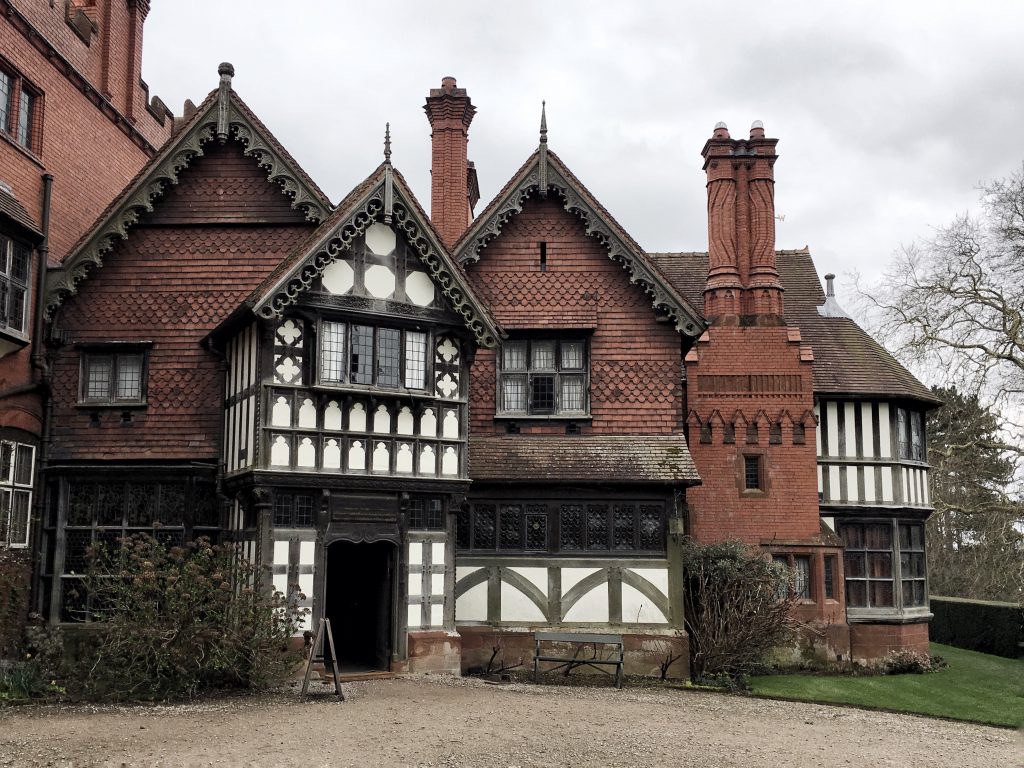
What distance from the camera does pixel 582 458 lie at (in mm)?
20188

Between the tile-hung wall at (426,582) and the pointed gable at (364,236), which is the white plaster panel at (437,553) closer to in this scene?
the tile-hung wall at (426,582)

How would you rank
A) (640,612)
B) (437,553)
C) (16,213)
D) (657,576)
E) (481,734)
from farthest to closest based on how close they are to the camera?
(657,576), (640,612), (437,553), (16,213), (481,734)

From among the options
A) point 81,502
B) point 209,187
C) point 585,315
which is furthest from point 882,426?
point 81,502

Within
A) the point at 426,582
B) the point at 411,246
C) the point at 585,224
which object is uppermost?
the point at 585,224

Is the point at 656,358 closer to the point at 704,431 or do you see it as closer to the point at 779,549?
the point at 704,431

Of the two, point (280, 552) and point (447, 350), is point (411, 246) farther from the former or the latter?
point (280, 552)

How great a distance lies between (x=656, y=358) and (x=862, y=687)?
7.72 metres

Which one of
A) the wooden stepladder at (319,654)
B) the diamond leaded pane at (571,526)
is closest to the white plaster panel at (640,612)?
the diamond leaded pane at (571,526)

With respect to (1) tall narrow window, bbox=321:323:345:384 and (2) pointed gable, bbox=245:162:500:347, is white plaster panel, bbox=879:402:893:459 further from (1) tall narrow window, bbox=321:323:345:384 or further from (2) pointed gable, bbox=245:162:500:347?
(1) tall narrow window, bbox=321:323:345:384

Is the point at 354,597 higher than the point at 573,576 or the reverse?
the reverse

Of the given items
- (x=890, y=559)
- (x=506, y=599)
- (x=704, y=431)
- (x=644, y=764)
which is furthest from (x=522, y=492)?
(x=890, y=559)

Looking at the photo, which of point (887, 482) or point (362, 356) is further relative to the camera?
point (887, 482)

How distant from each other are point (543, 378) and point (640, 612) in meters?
5.07

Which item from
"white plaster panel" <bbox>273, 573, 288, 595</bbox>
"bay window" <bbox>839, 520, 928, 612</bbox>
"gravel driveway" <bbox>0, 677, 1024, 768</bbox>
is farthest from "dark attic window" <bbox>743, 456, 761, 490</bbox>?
"white plaster panel" <bbox>273, 573, 288, 595</bbox>
